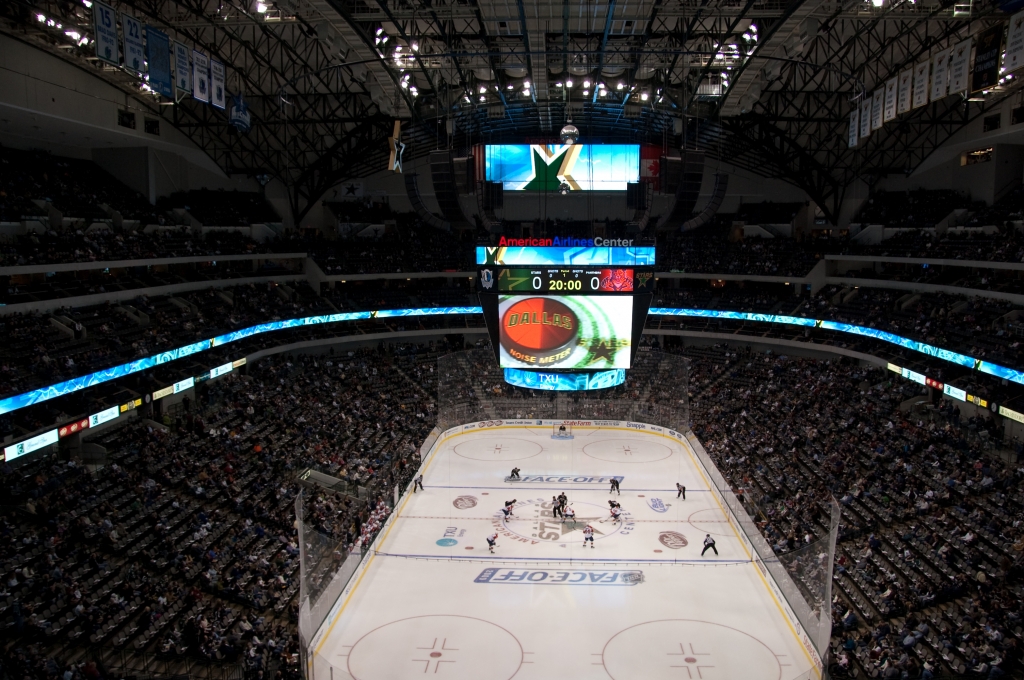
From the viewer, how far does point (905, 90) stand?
24516 millimetres

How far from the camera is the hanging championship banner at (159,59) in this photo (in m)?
21.0

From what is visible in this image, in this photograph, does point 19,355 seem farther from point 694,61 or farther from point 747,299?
point 747,299

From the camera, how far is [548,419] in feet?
123

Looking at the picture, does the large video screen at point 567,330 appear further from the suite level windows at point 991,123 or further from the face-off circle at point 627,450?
the suite level windows at point 991,123

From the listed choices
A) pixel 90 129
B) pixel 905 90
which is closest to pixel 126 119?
pixel 90 129

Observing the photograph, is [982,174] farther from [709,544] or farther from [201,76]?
[201,76]

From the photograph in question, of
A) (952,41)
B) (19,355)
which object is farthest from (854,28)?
(19,355)

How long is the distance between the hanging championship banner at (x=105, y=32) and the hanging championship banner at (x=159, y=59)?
94cm

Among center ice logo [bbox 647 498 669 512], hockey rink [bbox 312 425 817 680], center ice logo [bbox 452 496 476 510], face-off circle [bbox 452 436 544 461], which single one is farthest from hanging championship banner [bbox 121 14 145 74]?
center ice logo [bbox 647 498 669 512]

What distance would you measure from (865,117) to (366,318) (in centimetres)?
2955

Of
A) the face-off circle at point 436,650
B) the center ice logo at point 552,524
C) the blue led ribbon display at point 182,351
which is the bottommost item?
the face-off circle at point 436,650

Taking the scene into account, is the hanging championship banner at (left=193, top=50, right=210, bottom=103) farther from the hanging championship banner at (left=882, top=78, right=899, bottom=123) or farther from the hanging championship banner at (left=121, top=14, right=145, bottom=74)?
the hanging championship banner at (left=882, top=78, right=899, bottom=123)

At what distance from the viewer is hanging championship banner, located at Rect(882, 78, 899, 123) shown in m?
24.9

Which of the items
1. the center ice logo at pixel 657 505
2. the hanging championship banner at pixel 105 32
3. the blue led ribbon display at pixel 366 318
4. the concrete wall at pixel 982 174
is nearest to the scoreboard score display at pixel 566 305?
the center ice logo at pixel 657 505
